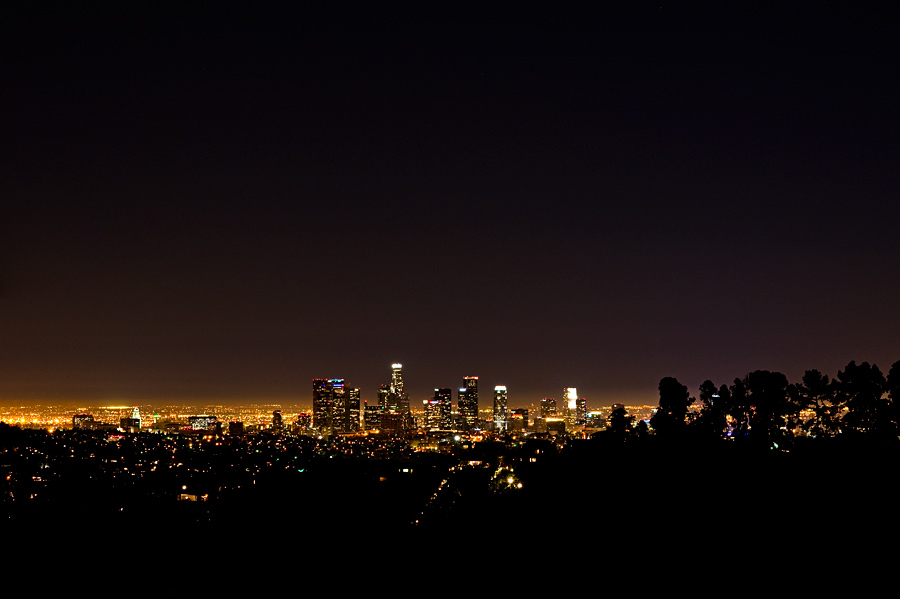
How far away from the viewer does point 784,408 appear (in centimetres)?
3784

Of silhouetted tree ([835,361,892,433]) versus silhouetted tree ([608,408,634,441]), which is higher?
silhouetted tree ([835,361,892,433])

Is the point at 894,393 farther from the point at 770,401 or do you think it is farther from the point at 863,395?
the point at 770,401

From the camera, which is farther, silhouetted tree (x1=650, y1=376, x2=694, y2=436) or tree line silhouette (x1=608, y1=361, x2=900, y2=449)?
silhouetted tree (x1=650, y1=376, x2=694, y2=436)

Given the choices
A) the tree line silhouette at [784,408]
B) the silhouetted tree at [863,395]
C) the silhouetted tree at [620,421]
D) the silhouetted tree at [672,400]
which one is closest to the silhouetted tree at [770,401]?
the tree line silhouette at [784,408]

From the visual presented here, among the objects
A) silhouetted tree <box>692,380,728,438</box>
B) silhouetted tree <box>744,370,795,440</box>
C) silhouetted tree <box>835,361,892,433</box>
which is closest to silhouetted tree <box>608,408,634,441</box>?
silhouetted tree <box>692,380,728,438</box>

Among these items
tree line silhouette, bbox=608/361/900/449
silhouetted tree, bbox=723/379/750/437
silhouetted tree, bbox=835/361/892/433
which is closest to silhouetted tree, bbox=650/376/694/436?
tree line silhouette, bbox=608/361/900/449

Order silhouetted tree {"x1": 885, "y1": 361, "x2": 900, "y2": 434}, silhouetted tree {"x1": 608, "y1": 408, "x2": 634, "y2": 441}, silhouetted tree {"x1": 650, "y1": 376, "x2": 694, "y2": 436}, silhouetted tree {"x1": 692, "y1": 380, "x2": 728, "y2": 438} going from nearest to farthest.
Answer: silhouetted tree {"x1": 885, "y1": 361, "x2": 900, "y2": 434} → silhouetted tree {"x1": 692, "y1": 380, "x2": 728, "y2": 438} → silhouetted tree {"x1": 650, "y1": 376, "x2": 694, "y2": 436} → silhouetted tree {"x1": 608, "y1": 408, "x2": 634, "y2": 441}

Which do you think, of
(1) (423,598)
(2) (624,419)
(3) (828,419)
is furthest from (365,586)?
(2) (624,419)

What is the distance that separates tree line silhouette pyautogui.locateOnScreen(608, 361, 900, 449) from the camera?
31.6m

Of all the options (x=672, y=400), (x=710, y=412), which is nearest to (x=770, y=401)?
(x=710, y=412)

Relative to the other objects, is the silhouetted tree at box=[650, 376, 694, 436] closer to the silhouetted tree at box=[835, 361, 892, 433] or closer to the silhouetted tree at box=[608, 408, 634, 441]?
the silhouetted tree at box=[608, 408, 634, 441]

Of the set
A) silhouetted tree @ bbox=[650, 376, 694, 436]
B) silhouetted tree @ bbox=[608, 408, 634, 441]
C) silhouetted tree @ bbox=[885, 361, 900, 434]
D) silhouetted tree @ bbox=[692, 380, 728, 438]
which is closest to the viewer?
silhouetted tree @ bbox=[885, 361, 900, 434]

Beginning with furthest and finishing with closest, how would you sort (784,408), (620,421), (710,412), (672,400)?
(620,421) → (672,400) → (710,412) → (784,408)

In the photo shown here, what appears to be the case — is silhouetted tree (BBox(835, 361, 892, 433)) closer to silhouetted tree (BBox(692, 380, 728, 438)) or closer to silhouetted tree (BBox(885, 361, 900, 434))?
silhouetted tree (BBox(885, 361, 900, 434))
